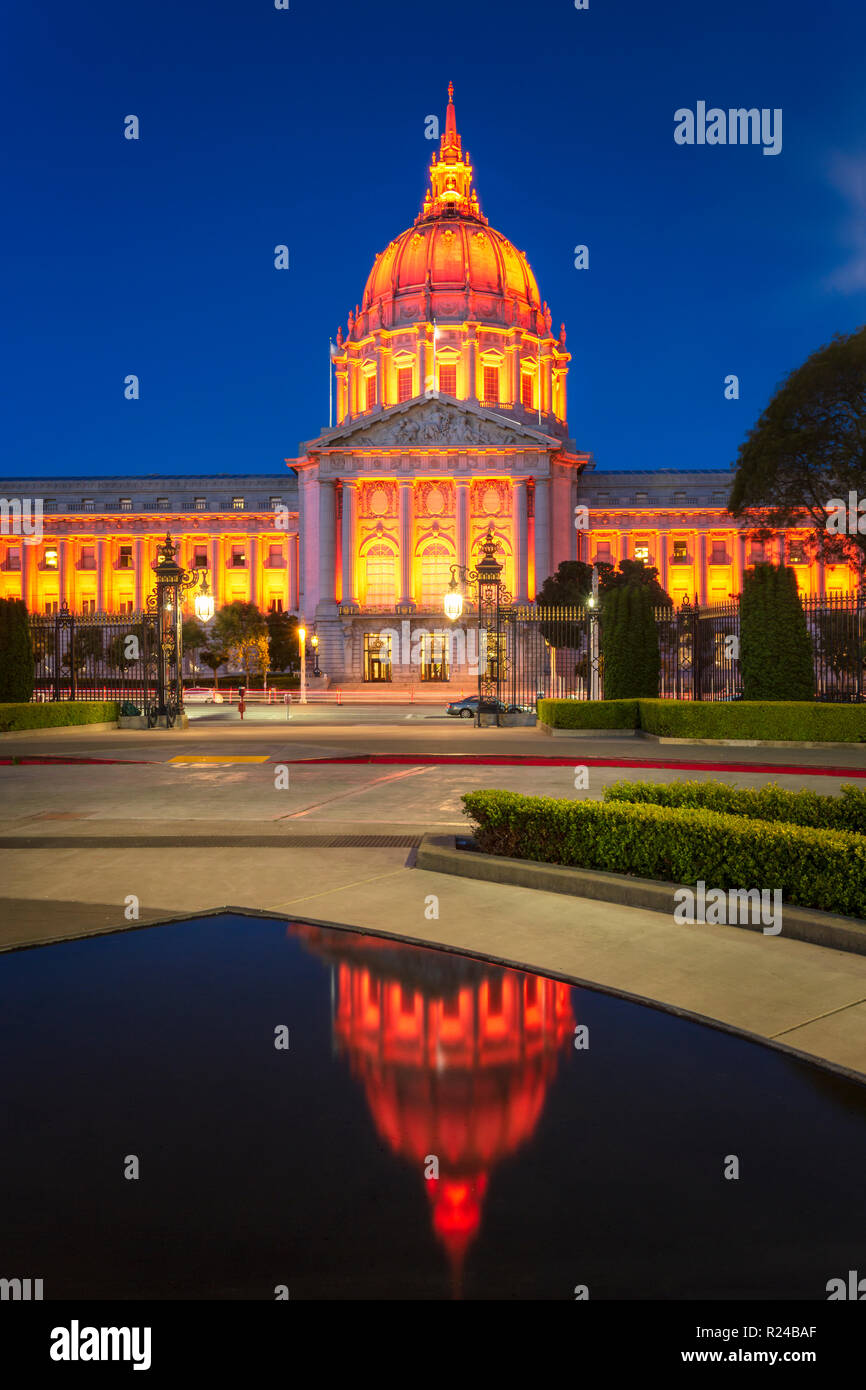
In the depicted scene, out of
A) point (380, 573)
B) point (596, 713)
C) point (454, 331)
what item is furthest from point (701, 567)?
point (596, 713)

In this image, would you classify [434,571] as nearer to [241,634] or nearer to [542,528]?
[542,528]

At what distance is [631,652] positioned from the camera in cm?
3128

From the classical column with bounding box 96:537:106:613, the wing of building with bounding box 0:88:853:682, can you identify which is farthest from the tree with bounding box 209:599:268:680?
the classical column with bounding box 96:537:106:613

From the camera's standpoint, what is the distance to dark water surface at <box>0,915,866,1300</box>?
10.9 feet

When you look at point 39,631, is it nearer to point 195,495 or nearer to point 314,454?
point 314,454

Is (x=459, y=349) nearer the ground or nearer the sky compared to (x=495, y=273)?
nearer the ground

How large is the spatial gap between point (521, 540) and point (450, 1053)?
80.8m

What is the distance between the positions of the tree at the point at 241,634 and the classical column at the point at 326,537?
762cm
